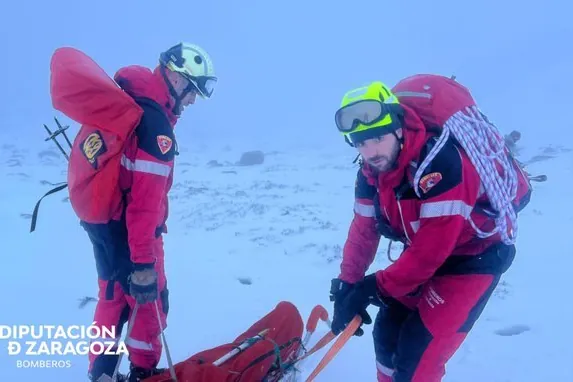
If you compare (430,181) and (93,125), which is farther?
(93,125)

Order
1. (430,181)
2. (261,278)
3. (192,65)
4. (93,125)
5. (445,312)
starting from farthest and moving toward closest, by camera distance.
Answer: (261,278) < (192,65) < (93,125) < (445,312) < (430,181)

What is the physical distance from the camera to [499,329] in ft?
14.8

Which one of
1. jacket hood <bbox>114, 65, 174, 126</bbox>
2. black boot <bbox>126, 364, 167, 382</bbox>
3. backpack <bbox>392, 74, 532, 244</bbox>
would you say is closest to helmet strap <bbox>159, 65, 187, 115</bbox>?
jacket hood <bbox>114, 65, 174, 126</bbox>

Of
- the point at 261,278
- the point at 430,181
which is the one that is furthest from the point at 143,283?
the point at 261,278

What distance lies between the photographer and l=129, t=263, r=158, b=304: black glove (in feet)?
10.2

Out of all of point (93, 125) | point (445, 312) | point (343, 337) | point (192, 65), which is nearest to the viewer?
point (445, 312)

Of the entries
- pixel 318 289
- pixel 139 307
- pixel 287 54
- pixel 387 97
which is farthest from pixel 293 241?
pixel 287 54

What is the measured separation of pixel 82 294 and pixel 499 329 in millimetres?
4781

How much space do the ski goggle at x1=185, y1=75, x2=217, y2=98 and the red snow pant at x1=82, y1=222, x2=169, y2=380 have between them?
1.20 metres

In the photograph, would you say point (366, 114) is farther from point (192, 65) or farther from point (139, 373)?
point (139, 373)

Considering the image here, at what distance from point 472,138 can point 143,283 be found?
7.77 ft

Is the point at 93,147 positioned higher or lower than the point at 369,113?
lower

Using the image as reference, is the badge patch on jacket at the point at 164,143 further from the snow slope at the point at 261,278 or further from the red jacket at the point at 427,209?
the snow slope at the point at 261,278

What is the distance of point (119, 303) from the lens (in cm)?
351
